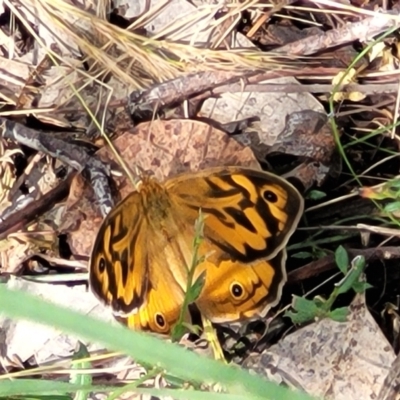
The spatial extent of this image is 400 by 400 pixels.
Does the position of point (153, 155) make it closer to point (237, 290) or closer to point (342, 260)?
point (237, 290)

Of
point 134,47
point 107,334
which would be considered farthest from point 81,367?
point 107,334

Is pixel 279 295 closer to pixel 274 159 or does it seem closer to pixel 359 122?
pixel 274 159

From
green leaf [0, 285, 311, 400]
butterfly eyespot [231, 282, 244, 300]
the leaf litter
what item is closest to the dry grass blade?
the leaf litter

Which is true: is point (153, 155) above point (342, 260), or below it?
above

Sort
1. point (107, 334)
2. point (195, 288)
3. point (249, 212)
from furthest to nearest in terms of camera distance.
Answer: point (249, 212) → point (195, 288) → point (107, 334)

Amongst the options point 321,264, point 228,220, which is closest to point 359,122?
point 321,264

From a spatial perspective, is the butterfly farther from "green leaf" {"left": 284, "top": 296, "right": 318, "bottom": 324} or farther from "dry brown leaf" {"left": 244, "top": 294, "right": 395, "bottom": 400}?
"dry brown leaf" {"left": 244, "top": 294, "right": 395, "bottom": 400}

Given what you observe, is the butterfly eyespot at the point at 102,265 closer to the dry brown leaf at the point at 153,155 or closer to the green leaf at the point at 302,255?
the dry brown leaf at the point at 153,155
